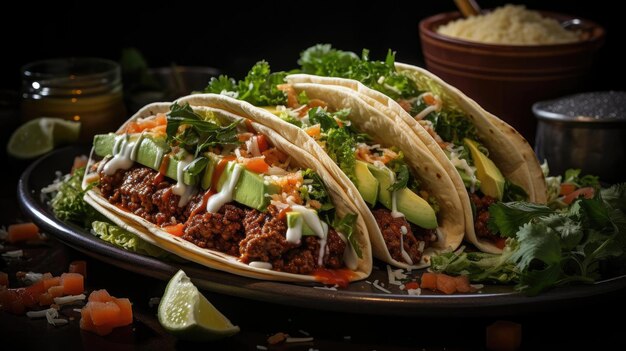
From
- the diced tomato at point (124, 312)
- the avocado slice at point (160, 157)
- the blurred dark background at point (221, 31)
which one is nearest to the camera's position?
the diced tomato at point (124, 312)

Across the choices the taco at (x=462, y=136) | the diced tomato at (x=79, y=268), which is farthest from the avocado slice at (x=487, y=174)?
the diced tomato at (x=79, y=268)

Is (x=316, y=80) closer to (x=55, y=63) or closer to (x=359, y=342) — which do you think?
(x=359, y=342)

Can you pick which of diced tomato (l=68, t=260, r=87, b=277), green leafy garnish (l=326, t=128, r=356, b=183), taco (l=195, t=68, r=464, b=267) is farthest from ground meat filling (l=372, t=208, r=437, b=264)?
diced tomato (l=68, t=260, r=87, b=277)

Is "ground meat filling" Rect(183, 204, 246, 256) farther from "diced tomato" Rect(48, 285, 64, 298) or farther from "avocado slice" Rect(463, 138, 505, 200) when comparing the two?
"avocado slice" Rect(463, 138, 505, 200)

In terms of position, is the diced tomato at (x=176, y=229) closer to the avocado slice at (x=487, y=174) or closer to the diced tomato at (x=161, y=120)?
the diced tomato at (x=161, y=120)

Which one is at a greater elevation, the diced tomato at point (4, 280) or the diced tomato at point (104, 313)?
the diced tomato at point (104, 313)

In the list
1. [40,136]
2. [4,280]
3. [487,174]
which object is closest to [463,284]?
[487,174]

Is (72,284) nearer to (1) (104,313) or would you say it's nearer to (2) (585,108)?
(1) (104,313)

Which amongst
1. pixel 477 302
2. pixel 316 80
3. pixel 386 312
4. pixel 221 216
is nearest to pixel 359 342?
pixel 386 312
